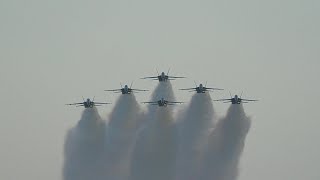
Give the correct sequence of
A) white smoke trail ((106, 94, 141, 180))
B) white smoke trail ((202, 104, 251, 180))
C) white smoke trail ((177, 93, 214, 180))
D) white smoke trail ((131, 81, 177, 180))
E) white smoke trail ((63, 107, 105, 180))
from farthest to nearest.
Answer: white smoke trail ((63, 107, 105, 180)) → white smoke trail ((106, 94, 141, 180)) → white smoke trail ((177, 93, 214, 180)) → white smoke trail ((202, 104, 251, 180)) → white smoke trail ((131, 81, 177, 180))

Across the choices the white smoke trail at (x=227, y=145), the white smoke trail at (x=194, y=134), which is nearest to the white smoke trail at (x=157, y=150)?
the white smoke trail at (x=194, y=134)

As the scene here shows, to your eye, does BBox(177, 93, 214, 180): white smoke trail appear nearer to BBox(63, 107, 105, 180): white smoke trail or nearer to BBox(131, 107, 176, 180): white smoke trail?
BBox(131, 107, 176, 180): white smoke trail

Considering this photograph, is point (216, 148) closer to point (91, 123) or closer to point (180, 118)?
point (180, 118)

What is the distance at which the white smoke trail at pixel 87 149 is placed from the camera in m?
160

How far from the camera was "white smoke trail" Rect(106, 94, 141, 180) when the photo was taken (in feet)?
517

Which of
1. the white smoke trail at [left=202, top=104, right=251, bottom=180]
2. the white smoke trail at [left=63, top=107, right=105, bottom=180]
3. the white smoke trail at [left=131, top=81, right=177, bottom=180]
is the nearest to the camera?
the white smoke trail at [left=131, top=81, right=177, bottom=180]

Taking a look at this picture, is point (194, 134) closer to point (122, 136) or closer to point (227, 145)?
point (227, 145)

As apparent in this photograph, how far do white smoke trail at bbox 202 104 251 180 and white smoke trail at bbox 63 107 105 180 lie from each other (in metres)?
17.5

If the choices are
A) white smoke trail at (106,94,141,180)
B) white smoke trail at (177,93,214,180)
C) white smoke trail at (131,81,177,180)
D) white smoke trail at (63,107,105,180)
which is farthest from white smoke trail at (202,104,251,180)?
white smoke trail at (63,107,105,180)

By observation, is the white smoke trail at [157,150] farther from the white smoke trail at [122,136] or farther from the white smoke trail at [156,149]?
the white smoke trail at [122,136]

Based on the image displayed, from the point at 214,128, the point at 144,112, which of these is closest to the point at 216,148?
the point at 214,128

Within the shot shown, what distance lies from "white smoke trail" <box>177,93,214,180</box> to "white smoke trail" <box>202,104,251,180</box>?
1.27 m

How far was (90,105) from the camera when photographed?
161 m

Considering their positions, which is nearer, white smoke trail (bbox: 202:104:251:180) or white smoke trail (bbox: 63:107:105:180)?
white smoke trail (bbox: 202:104:251:180)
